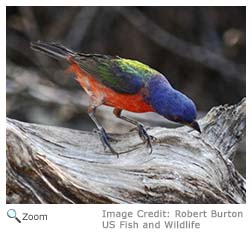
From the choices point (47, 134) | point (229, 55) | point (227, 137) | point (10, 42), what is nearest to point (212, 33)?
point (229, 55)

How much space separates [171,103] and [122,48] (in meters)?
1.29

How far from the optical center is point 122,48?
3.31m

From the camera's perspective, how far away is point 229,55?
3.41 m

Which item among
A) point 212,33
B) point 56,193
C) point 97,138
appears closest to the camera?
point 56,193

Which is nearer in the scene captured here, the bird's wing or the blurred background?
the bird's wing

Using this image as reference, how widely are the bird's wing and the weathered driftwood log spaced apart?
0.12 meters

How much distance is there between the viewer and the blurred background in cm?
327

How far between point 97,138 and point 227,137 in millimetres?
346

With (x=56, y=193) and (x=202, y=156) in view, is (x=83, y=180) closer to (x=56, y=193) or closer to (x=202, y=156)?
(x=56, y=193)
